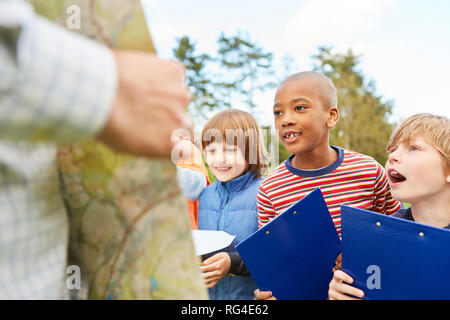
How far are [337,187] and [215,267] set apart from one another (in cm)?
78

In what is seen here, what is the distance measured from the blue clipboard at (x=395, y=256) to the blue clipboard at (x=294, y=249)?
17 centimetres

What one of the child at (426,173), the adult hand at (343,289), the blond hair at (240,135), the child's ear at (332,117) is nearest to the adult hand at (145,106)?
the adult hand at (343,289)

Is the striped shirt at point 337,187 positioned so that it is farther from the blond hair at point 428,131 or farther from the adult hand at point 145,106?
the adult hand at point 145,106

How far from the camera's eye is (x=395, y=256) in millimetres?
1057

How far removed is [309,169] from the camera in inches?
78.3

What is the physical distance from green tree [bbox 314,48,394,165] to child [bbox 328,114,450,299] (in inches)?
833

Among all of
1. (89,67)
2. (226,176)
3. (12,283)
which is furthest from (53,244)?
(226,176)

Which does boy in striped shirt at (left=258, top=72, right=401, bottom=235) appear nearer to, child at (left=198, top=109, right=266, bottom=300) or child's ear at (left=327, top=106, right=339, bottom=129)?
child's ear at (left=327, top=106, right=339, bottom=129)

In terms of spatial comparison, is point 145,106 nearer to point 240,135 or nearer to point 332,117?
point 332,117

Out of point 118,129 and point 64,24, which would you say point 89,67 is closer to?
point 118,129

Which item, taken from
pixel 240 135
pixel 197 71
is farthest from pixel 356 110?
pixel 240 135

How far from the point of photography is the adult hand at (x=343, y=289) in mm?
1187
